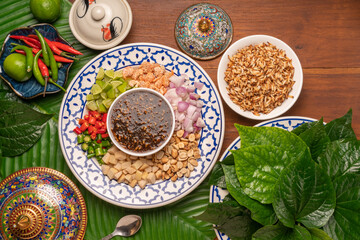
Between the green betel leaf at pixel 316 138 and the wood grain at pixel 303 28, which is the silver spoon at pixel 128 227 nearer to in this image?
the wood grain at pixel 303 28

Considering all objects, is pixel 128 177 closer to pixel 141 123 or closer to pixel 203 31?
pixel 141 123

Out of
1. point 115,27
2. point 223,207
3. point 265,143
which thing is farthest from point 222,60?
point 223,207

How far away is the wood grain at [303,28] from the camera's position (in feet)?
6.62

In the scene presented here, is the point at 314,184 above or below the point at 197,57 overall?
below

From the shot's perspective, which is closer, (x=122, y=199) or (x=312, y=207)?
(x=312, y=207)

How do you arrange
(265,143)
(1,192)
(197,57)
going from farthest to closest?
1. (197,57)
2. (1,192)
3. (265,143)

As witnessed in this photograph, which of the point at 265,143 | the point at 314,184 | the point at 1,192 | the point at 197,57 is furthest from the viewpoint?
the point at 197,57

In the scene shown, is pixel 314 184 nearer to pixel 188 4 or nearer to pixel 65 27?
pixel 188 4

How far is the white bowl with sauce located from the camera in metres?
1.81

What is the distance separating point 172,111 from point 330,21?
1.08 m

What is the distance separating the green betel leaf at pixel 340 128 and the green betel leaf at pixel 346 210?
244 mm

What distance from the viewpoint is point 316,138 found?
1.29m

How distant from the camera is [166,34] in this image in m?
2.04

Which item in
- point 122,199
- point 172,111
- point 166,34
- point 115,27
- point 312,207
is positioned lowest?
point 122,199
